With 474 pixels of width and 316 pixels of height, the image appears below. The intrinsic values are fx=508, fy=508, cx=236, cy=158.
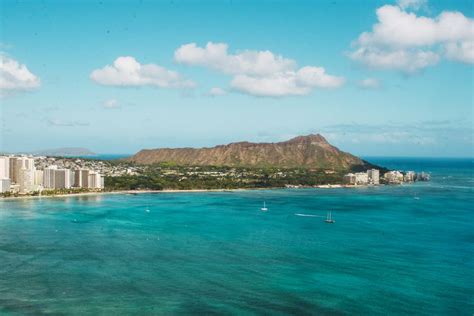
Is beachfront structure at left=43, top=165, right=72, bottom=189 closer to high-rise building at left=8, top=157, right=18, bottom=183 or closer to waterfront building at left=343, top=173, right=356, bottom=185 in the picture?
high-rise building at left=8, top=157, right=18, bottom=183

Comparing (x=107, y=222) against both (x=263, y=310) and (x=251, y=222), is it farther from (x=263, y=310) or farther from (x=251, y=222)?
(x=263, y=310)

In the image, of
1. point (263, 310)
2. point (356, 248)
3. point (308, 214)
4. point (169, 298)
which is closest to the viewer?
point (263, 310)

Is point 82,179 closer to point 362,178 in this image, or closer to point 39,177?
point 39,177

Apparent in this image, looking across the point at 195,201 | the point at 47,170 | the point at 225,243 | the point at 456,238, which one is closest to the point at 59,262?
the point at 225,243

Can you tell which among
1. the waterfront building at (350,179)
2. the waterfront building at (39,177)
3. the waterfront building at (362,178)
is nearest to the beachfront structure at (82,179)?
the waterfront building at (39,177)

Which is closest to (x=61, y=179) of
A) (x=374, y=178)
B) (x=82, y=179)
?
(x=82, y=179)

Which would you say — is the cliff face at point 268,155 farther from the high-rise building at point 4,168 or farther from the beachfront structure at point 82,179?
the high-rise building at point 4,168
